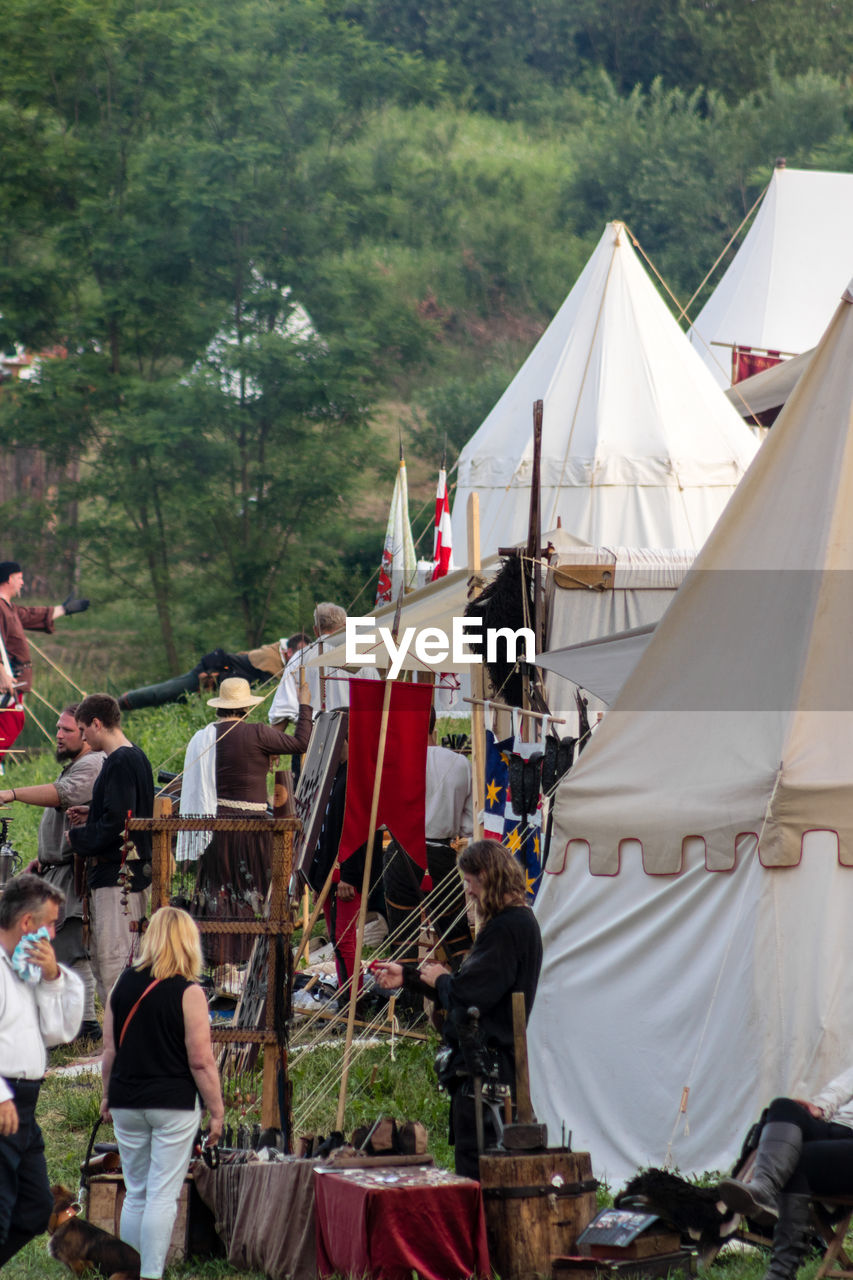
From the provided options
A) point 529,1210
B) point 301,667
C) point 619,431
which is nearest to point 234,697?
point 301,667

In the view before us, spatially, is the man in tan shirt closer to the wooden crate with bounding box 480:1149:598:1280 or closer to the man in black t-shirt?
the man in black t-shirt

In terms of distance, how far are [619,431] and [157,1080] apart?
30.0 feet

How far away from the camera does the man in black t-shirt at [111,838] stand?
659cm

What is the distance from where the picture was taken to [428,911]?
23.7ft

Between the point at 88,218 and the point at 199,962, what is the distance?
64.7 feet

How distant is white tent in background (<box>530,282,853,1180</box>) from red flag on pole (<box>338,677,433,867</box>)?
81 centimetres

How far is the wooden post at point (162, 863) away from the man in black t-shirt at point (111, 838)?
0.85 m

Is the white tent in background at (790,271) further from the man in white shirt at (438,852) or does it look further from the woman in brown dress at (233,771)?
the man in white shirt at (438,852)

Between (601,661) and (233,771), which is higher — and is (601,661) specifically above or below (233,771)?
above

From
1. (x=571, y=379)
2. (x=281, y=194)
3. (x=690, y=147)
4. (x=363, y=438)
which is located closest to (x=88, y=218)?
(x=281, y=194)

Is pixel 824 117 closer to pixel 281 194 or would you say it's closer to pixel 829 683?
pixel 281 194

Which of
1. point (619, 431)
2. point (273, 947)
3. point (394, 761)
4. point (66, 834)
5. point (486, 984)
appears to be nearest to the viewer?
point (486, 984)

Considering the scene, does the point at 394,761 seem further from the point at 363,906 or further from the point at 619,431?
the point at 619,431

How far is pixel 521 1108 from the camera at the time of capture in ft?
14.6
